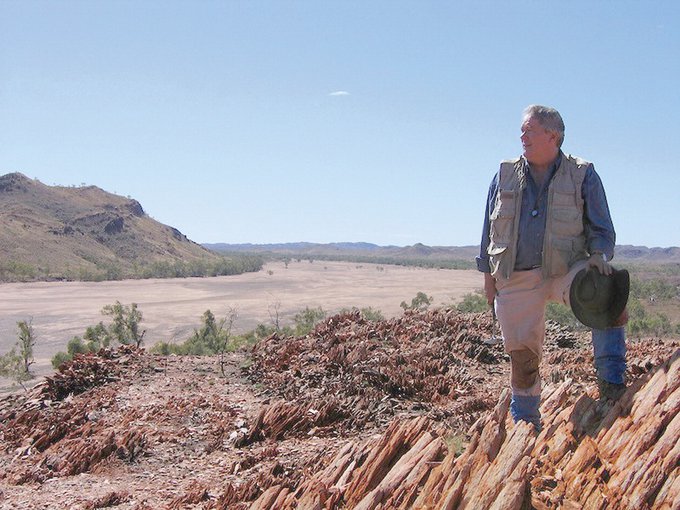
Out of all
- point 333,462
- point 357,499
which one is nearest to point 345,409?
point 333,462

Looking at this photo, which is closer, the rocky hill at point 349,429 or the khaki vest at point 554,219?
the rocky hill at point 349,429

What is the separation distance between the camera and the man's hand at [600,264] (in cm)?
370

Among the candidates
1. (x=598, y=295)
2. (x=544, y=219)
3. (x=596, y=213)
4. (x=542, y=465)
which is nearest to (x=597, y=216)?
(x=596, y=213)

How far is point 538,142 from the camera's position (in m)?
3.92

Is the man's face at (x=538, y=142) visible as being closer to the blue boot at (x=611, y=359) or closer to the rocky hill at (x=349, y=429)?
the blue boot at (x=611, y=359)

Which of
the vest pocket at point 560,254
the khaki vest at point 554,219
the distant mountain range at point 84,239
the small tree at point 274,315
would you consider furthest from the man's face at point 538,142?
the distant mountain range at point 84,239

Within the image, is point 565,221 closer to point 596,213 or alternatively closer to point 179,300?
point 596,213

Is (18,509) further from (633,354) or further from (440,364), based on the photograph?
(633,354)

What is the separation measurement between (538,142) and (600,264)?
2.96 ft

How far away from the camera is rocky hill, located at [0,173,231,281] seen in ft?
334

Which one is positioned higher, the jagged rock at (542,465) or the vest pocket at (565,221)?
the vest pocket at (565,221)

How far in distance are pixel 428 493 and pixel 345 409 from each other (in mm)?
3973

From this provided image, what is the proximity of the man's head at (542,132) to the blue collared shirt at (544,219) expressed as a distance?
10 cm

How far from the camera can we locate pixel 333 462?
4582mm
